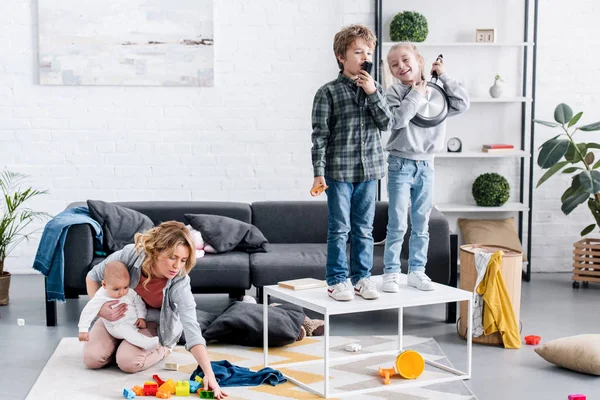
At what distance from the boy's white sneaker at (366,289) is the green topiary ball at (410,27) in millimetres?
2744

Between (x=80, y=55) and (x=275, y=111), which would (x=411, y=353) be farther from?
(x=80, y=55)

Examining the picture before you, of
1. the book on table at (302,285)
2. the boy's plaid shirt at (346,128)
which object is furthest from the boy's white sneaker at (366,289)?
the boy's plaid shirt at (346,128)

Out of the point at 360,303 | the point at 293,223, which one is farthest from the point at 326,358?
the point at 293,223

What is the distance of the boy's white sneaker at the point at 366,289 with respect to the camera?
3.83 metres

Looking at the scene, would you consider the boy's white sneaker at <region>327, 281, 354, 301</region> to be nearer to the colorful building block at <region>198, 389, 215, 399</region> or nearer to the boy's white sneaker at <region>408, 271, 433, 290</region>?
the boy's white sneaker at <region>408, 271, 433, 290</region>

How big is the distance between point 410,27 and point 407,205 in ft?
7.82

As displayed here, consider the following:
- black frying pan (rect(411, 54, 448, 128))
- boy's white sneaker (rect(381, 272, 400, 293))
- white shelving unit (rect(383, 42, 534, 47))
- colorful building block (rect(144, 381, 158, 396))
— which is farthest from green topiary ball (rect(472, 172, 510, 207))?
colorful building block (rect(144, 381, 158, 396))

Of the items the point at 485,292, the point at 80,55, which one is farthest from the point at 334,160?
the point at 80,55

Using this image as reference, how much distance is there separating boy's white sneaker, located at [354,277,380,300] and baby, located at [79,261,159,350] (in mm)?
993

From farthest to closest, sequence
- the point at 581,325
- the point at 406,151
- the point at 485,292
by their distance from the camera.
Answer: the point at 581,325 < the point at 485,292 < the point at 406,151

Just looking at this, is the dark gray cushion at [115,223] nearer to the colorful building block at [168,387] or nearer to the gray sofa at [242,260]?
the gray sofa at [242,260]

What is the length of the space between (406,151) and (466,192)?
2658mm

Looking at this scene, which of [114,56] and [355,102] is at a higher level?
[114,56]

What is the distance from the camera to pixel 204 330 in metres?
4.57
